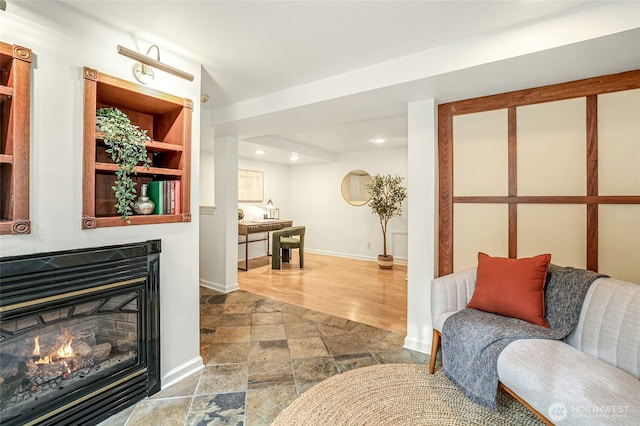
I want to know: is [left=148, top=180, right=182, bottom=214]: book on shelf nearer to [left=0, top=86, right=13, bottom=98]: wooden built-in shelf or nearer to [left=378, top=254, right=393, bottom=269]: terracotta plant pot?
[left=0, top=86, right=13, bottom=98]: wooden built-in shelf

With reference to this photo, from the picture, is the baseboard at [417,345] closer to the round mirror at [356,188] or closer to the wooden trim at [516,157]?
the wooden trim at [516,157]

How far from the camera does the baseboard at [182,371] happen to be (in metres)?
1.94

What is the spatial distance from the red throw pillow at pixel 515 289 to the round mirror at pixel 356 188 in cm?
438

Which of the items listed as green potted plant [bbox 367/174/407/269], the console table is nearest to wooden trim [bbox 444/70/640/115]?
green potted plant [bbox 367/174/407/269]

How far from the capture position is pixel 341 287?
4.25 meters

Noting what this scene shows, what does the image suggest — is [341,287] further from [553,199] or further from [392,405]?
[553,199]

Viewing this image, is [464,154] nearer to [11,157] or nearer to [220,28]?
[220,28]

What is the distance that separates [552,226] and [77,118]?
325cm

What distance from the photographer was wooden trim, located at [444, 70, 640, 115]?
1939 mm

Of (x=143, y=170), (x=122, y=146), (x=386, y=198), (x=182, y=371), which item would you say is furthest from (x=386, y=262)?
(x=122, y=146)

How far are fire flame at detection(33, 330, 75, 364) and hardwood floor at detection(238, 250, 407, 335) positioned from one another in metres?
2.29

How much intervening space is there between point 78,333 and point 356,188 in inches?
219

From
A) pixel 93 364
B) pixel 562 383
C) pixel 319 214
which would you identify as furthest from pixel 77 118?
pixel 319 214

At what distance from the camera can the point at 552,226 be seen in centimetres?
221
